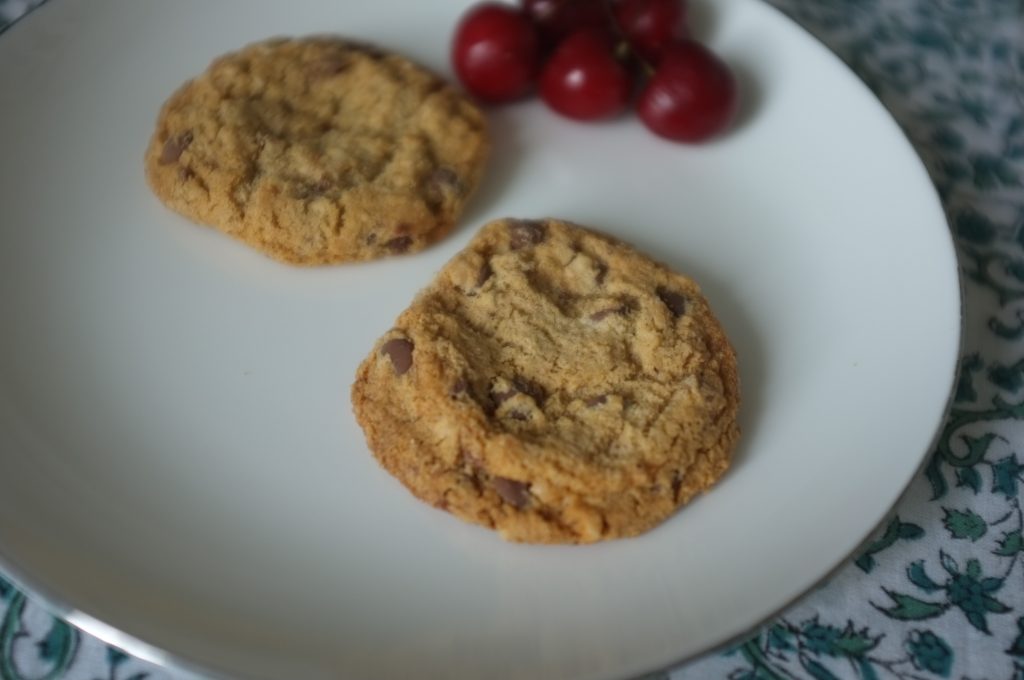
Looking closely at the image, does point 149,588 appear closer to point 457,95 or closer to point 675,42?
point 457,95

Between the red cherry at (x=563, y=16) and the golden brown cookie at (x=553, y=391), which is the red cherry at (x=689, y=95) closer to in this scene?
the red cherry at (x=563, y=16)

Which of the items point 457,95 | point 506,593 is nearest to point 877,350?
point 506,593

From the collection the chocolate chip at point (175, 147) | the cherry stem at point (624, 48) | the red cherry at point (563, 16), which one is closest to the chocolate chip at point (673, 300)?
the cherry stem at point (624, 48)

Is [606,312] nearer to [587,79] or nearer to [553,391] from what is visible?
[553,391]

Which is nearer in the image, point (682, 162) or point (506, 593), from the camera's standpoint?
point (506, 593)

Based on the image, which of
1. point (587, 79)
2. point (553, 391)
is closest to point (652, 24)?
point (587, 79)

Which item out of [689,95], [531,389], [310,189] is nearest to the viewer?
[531,389]

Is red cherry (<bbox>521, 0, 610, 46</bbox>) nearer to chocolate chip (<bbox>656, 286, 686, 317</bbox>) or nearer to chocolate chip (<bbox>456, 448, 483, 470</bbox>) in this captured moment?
chocolate chip (<bbox>656, 286, 686, 317</bbox>)
